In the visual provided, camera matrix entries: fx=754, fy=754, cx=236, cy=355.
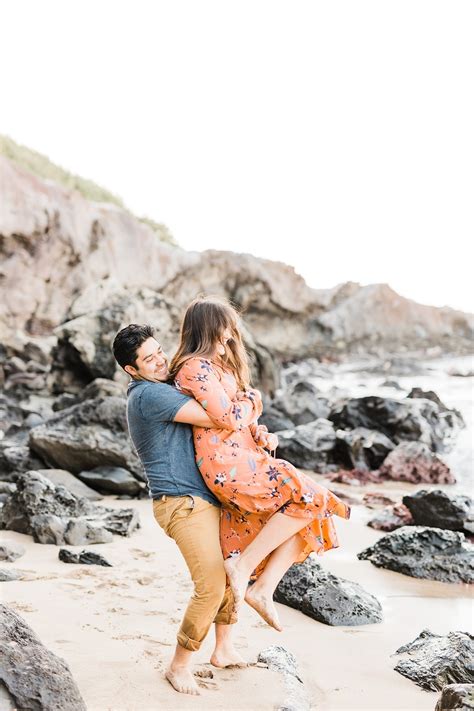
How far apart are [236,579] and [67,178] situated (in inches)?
1309

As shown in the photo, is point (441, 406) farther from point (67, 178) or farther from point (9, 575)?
point (67, 178)

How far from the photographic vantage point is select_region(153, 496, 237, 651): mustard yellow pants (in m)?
2.93

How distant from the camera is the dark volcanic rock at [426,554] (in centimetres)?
508

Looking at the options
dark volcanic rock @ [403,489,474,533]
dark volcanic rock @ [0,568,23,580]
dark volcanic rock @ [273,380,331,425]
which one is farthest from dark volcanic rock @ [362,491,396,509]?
dark volcanic rock @ [273,380,331,425]

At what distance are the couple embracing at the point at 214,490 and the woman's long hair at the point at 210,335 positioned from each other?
0.05 feet

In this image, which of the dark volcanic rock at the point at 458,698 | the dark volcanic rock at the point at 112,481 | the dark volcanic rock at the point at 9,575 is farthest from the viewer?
the dark volcanic rock at the point at 112,481

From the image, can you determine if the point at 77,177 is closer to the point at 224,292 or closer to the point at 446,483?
the point at 224,292

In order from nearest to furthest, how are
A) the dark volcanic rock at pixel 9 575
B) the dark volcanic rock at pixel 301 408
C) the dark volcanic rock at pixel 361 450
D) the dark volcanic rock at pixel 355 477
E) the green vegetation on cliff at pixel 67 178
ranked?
the dark volcanic rock at pixel 9 575, the dark volcanic rock at pixel 355 477, the dark volcanic rock at pixel 361 450, the dark volcanic rock at pixel 301 408, the green vegetation on cliff at pixel 67 178

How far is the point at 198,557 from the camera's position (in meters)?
2.94

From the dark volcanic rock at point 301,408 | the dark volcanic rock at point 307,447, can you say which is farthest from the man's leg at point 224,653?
the dark volcanic rock at point 301,408

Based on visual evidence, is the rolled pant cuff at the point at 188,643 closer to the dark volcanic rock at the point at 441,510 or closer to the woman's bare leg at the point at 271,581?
the woman's bare leg at the point at 271,581

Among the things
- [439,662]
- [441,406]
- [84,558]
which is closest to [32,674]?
[439,662]

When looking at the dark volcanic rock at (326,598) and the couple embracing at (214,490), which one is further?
the dark volcanic rock at (326,598)

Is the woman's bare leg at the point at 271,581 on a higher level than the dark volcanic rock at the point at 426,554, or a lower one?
higher
